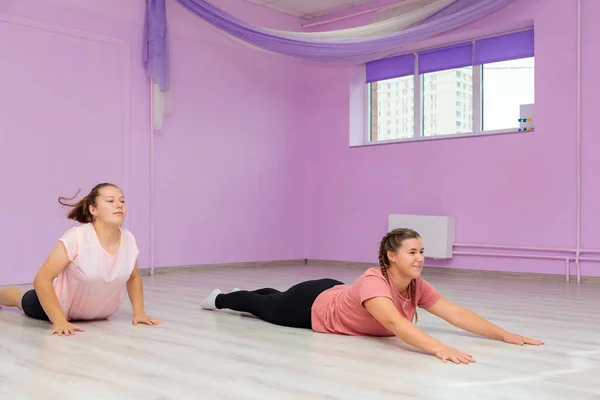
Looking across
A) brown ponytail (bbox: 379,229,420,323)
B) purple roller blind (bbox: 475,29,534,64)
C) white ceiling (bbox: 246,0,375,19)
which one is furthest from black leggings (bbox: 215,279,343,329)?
white ceiling (bbox: 246,0,375,19)

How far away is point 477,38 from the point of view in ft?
20.7

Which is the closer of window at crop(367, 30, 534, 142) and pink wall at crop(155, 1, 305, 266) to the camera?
window at crop(367, 30, 534, 142)

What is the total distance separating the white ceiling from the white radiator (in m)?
2.41

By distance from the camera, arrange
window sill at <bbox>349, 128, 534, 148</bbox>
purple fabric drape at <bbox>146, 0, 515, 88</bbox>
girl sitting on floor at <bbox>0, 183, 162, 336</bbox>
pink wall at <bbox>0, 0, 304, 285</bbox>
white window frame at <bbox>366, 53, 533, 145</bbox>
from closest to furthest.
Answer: girl sitting on floor at <bbox>0, 183, 162, 336</bbox>
pink wall at <bbox>0, 0, 304, 285</bbox>
purple fabric drape at <bbox>146, 0, 515, 88</bbox>
window sill at <bbox>349, 128, 534, 148</bbox>
white window frame at <bbox>366, 53, 533, 145</bbox>

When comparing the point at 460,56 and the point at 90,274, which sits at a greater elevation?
the point at 460,56

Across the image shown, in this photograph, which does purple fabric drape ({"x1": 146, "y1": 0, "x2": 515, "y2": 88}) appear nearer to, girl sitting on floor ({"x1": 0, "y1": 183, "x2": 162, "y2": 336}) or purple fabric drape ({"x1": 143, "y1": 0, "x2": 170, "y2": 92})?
purple fabric drape ({"x1": 143, "y1": 0, "x2": 170, "y2": 92})

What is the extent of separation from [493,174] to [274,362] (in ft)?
13.8

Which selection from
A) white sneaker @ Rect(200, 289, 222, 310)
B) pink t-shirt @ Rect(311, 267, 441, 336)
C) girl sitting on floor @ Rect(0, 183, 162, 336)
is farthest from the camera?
white sneaker @ Rect(200, 289, 222, 310)

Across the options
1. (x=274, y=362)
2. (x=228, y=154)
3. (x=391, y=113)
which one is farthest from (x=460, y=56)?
(x=274, y=362)

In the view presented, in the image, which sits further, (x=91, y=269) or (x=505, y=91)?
(x=505, y=91)

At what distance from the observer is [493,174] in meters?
6.05

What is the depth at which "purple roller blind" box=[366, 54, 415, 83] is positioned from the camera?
6883 millimetres

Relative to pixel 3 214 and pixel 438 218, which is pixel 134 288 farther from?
pixel 438 218

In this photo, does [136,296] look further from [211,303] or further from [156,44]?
[156,44]
